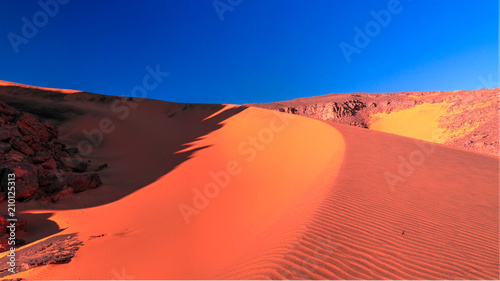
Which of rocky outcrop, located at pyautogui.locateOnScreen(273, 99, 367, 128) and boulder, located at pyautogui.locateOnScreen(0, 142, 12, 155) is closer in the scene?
boulder, located at pyautogui.locateOnScreen(0, 142, 12, 155)

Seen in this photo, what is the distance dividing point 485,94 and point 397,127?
770 centimetres

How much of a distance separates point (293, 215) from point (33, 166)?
25.6ft

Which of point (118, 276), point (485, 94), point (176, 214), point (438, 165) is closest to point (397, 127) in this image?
point (485, 94)

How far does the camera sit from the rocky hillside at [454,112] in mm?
17578

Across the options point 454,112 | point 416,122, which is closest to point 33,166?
point 454,112

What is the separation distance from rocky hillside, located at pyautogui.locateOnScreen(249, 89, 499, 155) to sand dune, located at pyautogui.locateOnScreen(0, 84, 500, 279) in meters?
10.5

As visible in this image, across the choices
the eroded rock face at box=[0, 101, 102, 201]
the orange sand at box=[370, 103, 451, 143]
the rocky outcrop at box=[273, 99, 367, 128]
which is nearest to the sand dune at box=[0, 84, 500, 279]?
the eroded rock face at box=[0, 101, 102, 201]

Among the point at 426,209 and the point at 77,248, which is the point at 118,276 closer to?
the point at 77,248

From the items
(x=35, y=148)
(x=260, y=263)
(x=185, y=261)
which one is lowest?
(x=185, y=261)

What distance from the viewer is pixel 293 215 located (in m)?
4.51

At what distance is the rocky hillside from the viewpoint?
17578 mm

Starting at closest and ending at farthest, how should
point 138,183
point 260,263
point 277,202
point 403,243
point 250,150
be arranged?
point 260,263, point 403,243, point 277,202, point 138,183, point 250,150

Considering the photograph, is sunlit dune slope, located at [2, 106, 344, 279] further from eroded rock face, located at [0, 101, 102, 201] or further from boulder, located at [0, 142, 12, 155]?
boulder, located at [0, 142, 12, 155]

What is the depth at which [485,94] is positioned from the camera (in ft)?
74.7
